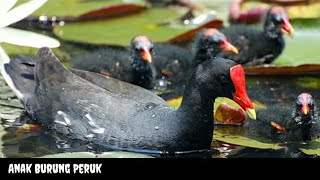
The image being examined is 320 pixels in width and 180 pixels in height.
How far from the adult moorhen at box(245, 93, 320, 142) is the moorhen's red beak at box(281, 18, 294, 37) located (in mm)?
2076

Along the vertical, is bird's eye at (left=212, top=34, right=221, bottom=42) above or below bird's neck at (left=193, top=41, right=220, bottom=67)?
above

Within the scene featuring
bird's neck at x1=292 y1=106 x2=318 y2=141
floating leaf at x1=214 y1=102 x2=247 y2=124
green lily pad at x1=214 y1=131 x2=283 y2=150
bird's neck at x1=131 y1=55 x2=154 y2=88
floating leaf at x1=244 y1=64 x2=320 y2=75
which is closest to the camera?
green lily pad at x1=214 y1=131 x2=283 y2=150

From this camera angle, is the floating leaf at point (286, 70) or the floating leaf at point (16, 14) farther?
the floating leaf at point (286, 70)

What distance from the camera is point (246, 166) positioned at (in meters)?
5.99

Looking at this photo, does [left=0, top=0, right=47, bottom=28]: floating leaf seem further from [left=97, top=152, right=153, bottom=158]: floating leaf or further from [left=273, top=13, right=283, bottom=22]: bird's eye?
[left=273, top=13, right=283, bottom=22]: bird's eye

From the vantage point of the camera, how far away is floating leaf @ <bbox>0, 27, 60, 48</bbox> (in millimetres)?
5537

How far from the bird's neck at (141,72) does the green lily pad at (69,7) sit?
1.50m

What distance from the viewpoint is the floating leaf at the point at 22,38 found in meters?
5.54

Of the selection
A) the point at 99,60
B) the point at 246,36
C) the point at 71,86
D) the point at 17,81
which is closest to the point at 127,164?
the point at 71,86

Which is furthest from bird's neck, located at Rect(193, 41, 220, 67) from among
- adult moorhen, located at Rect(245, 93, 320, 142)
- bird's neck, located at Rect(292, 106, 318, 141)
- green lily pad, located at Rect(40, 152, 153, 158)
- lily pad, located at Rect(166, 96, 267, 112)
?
green lily pad, located at Rect(40, 152, 153, 158)

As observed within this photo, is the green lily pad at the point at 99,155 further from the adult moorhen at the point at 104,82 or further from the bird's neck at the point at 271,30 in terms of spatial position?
the bird's neck at the point at 271,30

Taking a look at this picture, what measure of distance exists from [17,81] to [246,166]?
2.06 m

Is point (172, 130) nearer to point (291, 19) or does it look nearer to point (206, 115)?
point (206, 115)

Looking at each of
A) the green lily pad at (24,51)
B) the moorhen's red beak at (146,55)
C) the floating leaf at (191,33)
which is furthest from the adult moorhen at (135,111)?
the floating leaf at (191,33)
